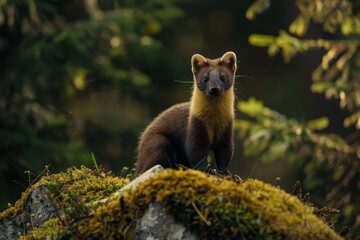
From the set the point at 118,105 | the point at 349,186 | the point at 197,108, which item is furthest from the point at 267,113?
the point at 118,105

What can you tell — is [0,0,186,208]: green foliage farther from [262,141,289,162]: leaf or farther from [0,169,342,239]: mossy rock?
[0,169,342,239]: mossy rock

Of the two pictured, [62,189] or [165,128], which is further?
[165,128]

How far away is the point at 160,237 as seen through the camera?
6.37 m

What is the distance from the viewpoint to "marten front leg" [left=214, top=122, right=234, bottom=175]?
8898 mm

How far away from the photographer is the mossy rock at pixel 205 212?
6.23m

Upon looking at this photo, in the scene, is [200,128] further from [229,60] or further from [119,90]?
[119,90]

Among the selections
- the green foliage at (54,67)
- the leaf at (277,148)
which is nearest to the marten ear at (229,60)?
the leaf at (277,148)

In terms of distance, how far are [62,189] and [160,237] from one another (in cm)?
164

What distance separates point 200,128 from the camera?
8969mm

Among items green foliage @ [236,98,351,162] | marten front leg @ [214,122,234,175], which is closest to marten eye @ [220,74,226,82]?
marten front leg @ [214,122,234,175]

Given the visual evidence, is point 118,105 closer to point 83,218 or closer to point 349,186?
point 349,186

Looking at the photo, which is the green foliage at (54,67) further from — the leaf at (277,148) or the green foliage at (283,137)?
the leaf at (277,148)

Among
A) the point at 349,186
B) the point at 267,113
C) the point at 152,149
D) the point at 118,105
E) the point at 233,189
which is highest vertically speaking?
the point at 233,189

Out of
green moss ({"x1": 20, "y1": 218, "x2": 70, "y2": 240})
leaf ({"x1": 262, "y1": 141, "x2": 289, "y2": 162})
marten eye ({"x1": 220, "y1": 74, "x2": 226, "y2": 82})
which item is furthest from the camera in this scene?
leaf ({"x1": 262, "y1": 141, "x2": 289, "y2": 162})
